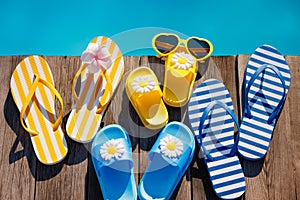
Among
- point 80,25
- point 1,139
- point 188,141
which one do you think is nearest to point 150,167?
point 188,141

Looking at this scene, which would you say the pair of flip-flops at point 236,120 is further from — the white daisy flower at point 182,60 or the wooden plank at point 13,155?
the wooden plank at point 13,155

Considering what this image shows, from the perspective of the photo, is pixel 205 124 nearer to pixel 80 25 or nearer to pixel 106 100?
pixel 106 100

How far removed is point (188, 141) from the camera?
168 cm

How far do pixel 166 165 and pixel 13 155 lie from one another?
535mm

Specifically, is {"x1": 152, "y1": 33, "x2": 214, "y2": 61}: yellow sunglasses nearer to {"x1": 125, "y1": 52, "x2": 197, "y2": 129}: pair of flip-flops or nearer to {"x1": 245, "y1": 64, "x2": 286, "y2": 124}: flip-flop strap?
{"x1": 125, "y1": 52, "x2": 197, "y2": 129}: pair of flip-flops

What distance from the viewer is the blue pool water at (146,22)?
96.3 inches

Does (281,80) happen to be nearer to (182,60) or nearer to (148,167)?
(182,60)

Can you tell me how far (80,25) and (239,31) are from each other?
0.81 metres

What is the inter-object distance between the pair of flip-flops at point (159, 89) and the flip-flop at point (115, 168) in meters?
0.14

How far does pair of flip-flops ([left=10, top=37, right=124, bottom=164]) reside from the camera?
1.69m

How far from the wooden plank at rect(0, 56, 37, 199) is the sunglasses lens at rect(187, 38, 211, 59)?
680 millimetres

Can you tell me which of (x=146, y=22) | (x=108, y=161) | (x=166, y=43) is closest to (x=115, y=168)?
(x=108, y=161)

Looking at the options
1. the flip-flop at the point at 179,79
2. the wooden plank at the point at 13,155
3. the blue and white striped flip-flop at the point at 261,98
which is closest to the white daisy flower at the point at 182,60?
the flip-flop at the point at 179,79

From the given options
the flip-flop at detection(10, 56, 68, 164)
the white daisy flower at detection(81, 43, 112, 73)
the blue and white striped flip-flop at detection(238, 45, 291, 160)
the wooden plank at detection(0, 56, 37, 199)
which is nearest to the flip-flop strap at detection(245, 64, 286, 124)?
the blue and white striped flip-flop at detection(238, 45, 291, 160)
